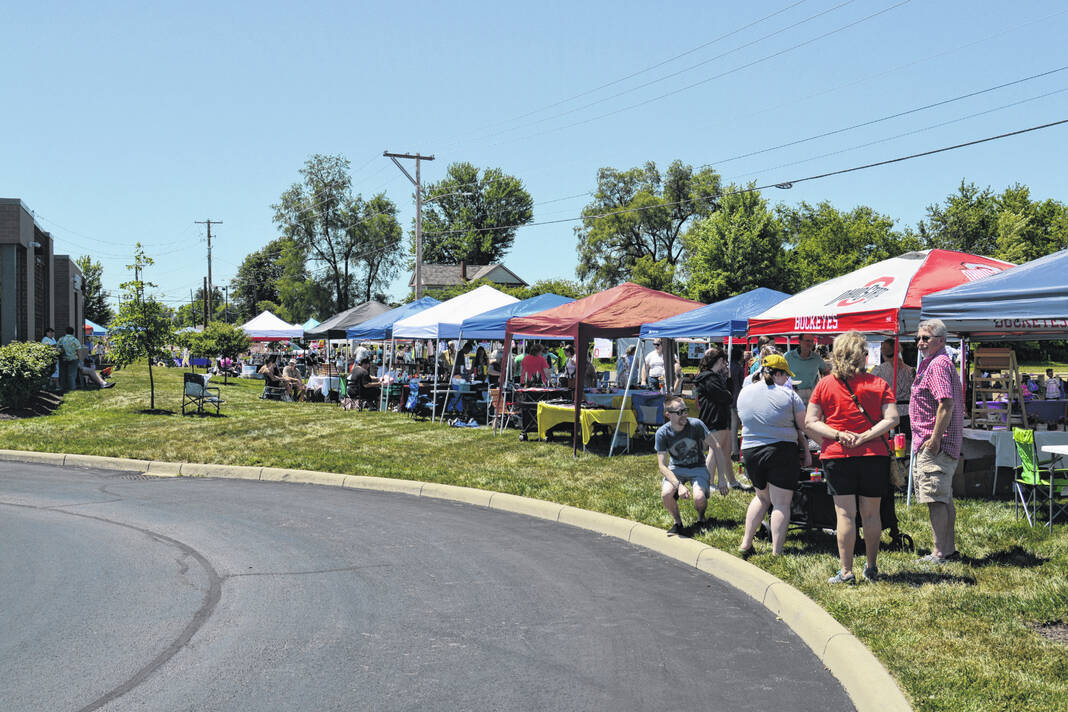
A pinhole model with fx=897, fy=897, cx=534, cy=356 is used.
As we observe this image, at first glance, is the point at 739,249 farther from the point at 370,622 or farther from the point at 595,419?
the point at 370,622

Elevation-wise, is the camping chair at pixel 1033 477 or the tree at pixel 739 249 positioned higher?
the tree at pixel 739 249

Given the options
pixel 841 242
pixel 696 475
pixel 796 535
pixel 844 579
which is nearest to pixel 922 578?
pixel 844 579

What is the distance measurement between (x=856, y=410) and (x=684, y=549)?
7.83 feet

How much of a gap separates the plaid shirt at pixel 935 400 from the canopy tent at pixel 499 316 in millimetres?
12733

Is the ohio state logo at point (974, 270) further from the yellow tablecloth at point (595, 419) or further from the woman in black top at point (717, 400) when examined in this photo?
the yellow tablecloth at point (595, 419)

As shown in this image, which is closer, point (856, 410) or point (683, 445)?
point (856, 410)

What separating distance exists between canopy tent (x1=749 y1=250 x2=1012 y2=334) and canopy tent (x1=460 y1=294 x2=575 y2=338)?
7.83 m

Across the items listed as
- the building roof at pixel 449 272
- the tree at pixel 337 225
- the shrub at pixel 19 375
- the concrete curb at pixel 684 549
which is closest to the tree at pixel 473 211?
the building roof at pixel 449 272

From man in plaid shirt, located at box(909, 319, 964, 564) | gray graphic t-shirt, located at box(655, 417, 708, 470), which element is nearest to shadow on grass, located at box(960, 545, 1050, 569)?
man in plaid shirt, located at box(909, 319, 964, 564)

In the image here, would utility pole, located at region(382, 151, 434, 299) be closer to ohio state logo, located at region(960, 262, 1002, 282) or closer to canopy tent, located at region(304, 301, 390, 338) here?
canopy tent, located at region(304, 301, 390, 338)

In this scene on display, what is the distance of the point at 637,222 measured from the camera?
8419 centimetres

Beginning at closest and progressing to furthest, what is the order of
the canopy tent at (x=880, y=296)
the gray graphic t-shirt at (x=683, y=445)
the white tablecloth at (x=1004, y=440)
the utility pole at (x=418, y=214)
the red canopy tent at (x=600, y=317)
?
1. the gray graphic t-shirt at (x=683, y=445)
2. the white tablecloth at (x=1004, y=440)
3. the canopy tent at (x=880, y=296)
4. the red canopy tent at (x=600, y=317)
5. the utility pole at (x=418, y=214)

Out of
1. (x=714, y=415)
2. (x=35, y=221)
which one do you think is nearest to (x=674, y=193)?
(x=35, y=221)

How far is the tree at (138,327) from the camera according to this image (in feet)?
70.4
